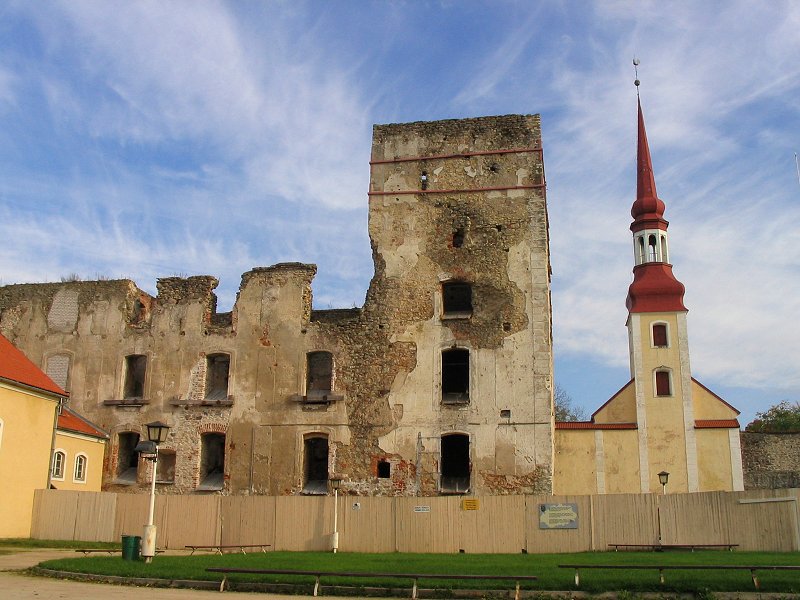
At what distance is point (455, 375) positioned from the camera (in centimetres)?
2744

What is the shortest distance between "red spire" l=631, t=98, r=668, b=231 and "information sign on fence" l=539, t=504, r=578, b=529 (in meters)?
25.5

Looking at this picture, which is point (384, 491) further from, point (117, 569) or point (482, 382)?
point (117, 569)

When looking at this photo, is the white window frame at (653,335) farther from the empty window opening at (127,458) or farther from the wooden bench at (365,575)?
the wooden bench at (365,575)

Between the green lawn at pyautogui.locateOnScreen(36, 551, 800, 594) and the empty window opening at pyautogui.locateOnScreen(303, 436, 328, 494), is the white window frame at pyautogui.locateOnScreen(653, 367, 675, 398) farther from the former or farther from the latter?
the green lawn at pyautogui.locateOnScreen(36, 551, 800, 594)

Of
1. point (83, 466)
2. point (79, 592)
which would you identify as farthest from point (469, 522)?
point (83, 466)

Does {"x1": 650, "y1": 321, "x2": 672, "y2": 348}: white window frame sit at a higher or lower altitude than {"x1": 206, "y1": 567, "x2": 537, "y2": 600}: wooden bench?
higher

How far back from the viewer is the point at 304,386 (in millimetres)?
27297

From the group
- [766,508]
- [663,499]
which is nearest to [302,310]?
[663,499]

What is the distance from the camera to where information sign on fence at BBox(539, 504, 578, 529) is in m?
22.5

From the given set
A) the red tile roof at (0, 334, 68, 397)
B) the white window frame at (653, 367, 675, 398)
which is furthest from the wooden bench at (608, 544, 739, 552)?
the white window frame at (653, 367, 675, 398)

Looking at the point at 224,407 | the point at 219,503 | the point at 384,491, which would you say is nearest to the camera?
the point at 219,503

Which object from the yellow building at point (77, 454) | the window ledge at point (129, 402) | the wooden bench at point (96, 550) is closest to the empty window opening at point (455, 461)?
the wooden bench at point (96, 550)

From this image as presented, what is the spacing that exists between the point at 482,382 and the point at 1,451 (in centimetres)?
1421

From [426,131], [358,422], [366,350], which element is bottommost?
[358,422]
